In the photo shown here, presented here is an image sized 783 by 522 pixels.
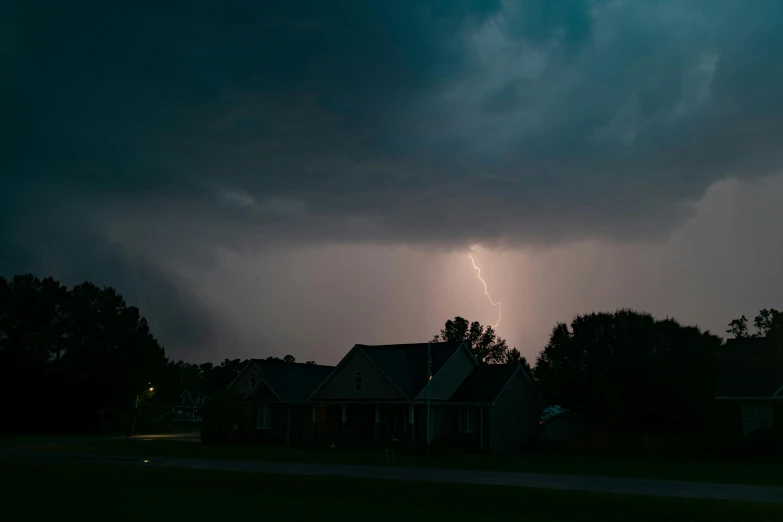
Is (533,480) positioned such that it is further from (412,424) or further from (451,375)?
(451,375)

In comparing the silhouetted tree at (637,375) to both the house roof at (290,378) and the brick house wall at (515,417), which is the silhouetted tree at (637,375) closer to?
the brick house wall at (515,417)

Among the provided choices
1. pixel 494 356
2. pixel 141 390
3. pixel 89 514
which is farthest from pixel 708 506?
pixel 494 356

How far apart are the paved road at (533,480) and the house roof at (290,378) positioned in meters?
25.2

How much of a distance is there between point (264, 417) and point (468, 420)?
18847 millimetres

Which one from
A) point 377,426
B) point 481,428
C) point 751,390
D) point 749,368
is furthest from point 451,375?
point 749,368

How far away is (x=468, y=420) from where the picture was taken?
53656mm

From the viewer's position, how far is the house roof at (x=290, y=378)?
204 ft

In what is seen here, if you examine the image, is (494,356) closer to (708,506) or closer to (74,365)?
(74,365)

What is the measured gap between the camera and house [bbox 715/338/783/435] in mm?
45812

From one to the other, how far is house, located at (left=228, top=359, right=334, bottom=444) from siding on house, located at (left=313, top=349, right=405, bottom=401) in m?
2.58

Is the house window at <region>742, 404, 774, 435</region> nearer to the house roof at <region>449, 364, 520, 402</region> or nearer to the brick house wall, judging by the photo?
the brick house wall

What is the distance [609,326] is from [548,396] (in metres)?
7.67

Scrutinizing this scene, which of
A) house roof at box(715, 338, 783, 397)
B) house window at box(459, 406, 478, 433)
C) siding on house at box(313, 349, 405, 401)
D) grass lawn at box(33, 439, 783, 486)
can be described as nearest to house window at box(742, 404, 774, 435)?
house roof at box(715, 338, 783, 397)

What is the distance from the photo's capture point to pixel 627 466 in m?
37.3
